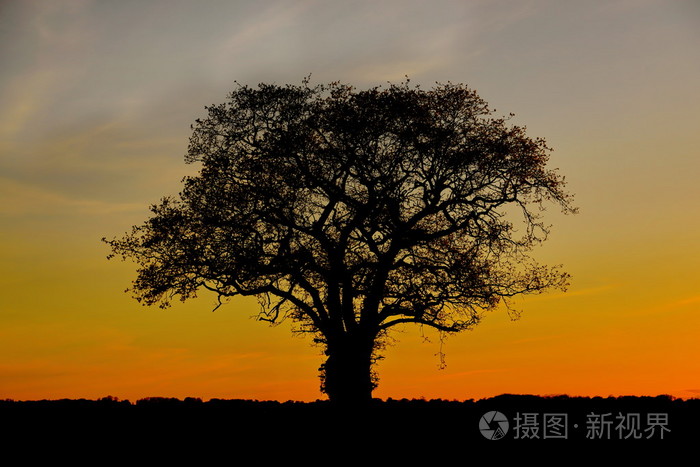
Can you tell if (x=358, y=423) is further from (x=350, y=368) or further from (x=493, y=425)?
(x=350, y=368)

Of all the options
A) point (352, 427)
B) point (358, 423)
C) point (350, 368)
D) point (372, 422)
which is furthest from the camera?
point (350, 368)

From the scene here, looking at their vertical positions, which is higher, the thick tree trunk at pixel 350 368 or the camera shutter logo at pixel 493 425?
the thick tree trunk at pixel 350 368

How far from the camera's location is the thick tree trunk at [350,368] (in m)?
34.2

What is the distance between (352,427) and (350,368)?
43.1ft

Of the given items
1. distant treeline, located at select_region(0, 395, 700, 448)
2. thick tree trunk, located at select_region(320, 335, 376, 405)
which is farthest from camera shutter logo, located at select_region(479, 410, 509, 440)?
thick tree trunk, located at select_region(320, 335, 376, 405)

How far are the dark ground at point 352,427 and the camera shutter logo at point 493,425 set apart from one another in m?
0.05

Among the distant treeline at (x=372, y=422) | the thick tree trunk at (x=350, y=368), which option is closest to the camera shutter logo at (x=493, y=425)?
the distant treeline at (x=372, y=422)

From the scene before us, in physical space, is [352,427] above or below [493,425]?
below

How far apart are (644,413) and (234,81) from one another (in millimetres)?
22506

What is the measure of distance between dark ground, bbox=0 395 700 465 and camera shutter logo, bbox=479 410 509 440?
0.05m

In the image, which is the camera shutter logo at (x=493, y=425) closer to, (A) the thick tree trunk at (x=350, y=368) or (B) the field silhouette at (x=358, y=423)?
(B) the field silhouette at (x=358, y=423)

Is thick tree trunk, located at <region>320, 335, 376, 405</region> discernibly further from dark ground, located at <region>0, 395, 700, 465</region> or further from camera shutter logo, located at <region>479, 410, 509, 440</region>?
camera shutter logo, located at <region>479, 410, 509, 440</region>

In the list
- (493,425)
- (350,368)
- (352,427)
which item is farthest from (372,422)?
(350,368)

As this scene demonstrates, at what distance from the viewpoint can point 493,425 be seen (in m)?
22.1
